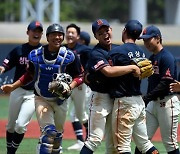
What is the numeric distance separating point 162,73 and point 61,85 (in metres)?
1.45

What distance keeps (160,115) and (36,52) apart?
191 centimetres

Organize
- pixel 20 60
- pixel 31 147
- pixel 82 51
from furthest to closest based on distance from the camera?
1. pixel 82 51
2. pixel 31 147
3. pixel 20 60

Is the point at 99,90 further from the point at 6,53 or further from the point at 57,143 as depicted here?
the point at 6,53

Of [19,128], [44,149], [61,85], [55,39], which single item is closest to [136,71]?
[61,85]

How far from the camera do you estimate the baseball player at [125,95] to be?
807 centimetres

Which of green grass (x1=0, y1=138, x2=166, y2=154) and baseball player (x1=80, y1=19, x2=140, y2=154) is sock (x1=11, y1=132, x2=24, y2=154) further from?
baseball player (x1=80, y1=19, x2=140, y2=154)

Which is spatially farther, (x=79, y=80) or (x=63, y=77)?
(x=79, y=80)

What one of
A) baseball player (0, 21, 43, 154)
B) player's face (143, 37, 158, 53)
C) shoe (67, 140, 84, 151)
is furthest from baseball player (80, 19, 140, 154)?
shoe (67, 140, 84, 151)

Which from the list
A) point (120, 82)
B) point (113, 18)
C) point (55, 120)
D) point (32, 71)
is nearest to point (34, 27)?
point (32, 71)

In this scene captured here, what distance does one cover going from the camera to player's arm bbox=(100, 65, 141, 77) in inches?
312

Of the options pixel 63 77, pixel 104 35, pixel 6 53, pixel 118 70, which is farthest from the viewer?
pixel 6 53

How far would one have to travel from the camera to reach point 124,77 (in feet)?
26.7

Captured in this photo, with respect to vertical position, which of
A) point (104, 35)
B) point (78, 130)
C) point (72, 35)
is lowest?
point (78, 130)

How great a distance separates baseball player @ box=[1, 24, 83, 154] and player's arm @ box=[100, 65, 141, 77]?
0.83 meters
